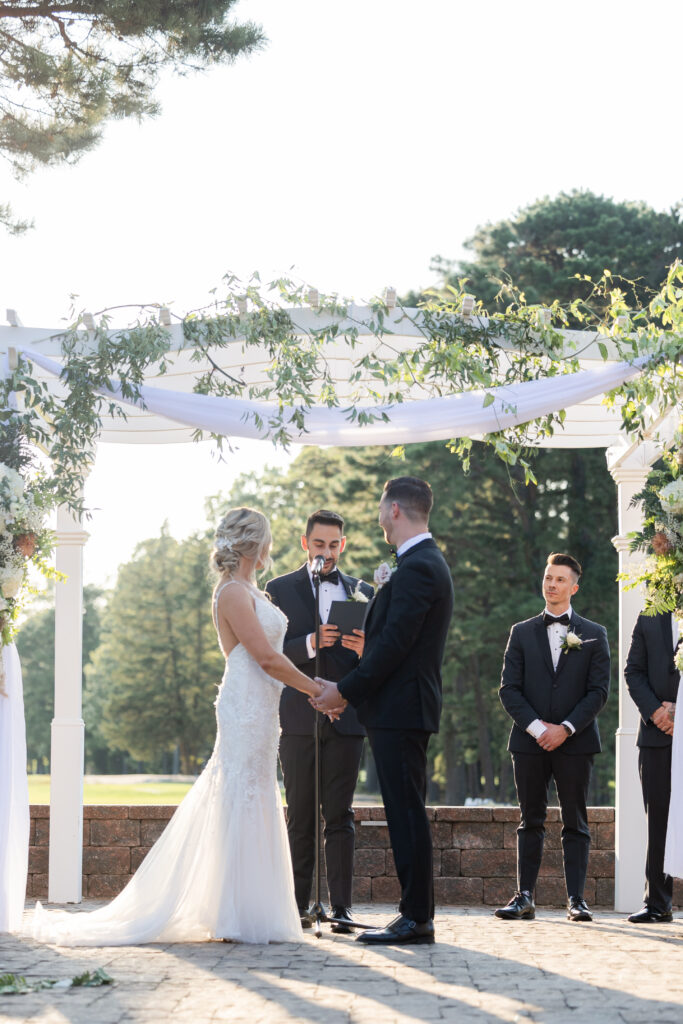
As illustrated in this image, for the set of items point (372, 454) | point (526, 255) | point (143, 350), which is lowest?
point (143, 350)

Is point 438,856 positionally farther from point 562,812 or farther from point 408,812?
point 408,812

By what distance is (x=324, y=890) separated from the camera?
7766 millimetres

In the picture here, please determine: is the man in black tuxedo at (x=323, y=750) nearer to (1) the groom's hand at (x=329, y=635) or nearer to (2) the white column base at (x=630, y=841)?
(1) the groom's hand at (x=329, y=635)

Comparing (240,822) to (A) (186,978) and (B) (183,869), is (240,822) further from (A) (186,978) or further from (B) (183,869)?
(A) (186,978)

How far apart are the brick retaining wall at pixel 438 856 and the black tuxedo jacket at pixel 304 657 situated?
6.67 ft

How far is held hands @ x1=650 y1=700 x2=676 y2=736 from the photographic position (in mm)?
6664

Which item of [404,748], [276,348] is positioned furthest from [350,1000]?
[276,348]

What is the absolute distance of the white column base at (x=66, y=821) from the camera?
7.66m

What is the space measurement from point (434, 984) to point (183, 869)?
5.20 ft

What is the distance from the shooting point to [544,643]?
7066 millimetres

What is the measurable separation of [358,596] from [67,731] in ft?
8.22

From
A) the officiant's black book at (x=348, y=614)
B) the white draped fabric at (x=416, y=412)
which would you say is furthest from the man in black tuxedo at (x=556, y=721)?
the officiant's black book at (x=348, y=614)

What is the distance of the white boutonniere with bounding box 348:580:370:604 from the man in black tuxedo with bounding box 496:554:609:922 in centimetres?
116

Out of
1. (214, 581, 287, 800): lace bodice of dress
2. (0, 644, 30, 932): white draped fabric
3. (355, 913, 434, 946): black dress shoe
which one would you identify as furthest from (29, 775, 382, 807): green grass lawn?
(355, 913, 434, 946): black dress shoe
